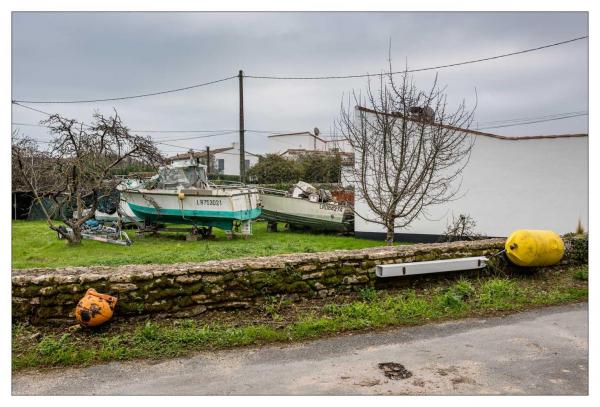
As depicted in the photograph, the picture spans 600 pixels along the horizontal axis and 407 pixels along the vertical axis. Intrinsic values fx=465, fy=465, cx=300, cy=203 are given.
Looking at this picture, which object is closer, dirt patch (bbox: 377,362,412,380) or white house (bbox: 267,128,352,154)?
dirt patch (bbox: 377,362,412,380)

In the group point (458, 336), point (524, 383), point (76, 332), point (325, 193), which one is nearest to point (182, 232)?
point (325, 193)

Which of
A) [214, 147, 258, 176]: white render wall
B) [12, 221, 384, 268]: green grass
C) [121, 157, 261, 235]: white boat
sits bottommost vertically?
[12, 221, 384, 268]: green grass

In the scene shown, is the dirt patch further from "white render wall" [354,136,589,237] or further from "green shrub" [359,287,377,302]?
"white render wall" [354,136,589,237]

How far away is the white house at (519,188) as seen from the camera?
41.4ft

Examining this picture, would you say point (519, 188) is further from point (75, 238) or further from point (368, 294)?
point (75, 238)

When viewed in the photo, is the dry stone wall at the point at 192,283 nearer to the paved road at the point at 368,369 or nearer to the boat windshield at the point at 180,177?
the paved road at the point at 368,369

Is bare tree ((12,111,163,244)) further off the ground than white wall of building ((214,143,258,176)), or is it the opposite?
white wall of building ((214,143,258,176))

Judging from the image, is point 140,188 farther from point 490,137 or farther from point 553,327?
point 553,327

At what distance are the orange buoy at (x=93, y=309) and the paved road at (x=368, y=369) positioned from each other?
68cm

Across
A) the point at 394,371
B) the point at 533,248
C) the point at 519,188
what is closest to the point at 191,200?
the point at 519,188

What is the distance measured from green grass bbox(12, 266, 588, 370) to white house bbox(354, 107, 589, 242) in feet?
21.6

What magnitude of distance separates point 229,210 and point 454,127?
27.1ft

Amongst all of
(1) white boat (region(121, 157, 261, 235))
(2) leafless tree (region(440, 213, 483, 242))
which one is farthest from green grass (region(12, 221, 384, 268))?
(2) leafless tree (region(440, 213, 483, 242))

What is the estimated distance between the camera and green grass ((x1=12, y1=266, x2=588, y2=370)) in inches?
182
